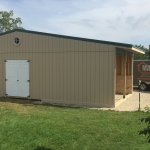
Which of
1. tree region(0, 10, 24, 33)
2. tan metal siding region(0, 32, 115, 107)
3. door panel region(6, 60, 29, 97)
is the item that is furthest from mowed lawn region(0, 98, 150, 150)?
tree region(0, 10, 24, 33)

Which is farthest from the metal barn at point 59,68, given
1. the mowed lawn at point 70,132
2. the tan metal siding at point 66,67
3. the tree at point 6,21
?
the tree at point 6,21

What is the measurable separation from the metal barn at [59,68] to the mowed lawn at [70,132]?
223cm

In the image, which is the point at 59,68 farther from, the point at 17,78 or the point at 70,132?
the point at 70,132

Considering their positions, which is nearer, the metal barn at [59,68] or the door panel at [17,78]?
the metal barn at [59,68]

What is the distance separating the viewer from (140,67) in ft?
50.8

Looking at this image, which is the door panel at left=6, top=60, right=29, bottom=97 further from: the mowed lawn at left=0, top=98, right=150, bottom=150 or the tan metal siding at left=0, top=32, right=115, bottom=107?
the mowed lawn at left=0, top=98, right=150, bottom=150

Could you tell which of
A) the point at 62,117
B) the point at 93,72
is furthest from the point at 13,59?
the point at 62,117

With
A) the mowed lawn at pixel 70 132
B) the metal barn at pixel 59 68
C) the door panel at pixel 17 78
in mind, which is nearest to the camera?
the mowed lawn at pixel 70 132

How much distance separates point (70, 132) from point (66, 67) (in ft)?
16.7

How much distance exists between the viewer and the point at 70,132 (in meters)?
5.83

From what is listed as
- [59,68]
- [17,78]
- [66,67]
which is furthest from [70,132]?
[17,78]

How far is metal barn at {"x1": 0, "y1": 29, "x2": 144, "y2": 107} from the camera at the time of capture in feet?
32.0

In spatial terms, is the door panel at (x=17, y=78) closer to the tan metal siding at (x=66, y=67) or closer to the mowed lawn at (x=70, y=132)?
the tan metal siding at (x=66, y=67)

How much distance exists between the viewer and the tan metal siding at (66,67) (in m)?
9.77
